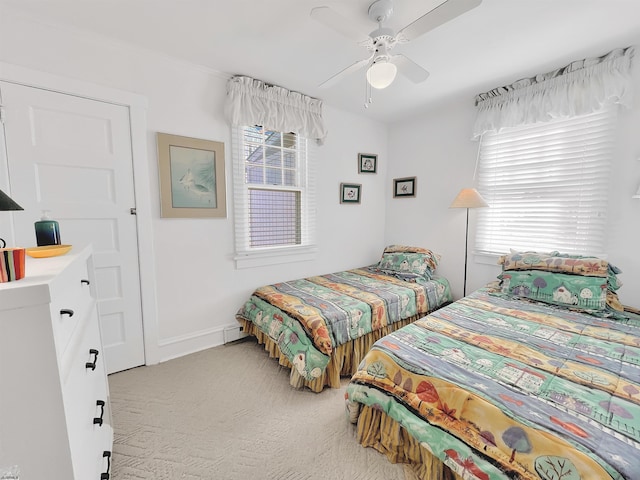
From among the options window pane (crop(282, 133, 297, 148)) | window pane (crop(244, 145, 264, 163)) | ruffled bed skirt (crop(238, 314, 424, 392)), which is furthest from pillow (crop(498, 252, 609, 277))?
window pane (crop(244, 145, 264, 163))

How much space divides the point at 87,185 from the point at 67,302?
1.49m

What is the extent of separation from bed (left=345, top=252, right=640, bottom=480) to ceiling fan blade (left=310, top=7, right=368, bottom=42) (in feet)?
5.72

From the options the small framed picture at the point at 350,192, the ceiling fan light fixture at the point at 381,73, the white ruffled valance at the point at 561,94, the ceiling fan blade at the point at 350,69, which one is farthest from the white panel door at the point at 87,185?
the white ruffled valance at the point at 561,94

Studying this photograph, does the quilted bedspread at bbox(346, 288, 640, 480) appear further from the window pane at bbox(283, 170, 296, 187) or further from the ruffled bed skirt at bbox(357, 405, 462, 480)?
the window pane at bbox(283, 170, 296, 187)

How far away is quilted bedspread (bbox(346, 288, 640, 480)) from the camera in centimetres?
88

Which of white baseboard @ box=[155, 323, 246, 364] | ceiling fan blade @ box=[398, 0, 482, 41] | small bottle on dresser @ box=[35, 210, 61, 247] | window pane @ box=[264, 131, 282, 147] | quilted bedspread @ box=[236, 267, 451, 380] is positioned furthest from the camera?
window pane @ box=[264, 131, 282, 147]

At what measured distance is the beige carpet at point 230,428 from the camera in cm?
135

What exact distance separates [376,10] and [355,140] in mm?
1848

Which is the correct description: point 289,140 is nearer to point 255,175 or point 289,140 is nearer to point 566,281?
point 255,175

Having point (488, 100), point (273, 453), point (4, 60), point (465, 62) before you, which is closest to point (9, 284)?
point (273, 453)

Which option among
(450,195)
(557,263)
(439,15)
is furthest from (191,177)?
(557,263)

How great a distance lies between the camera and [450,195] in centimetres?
313

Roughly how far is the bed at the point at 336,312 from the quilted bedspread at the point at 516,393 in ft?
1.55

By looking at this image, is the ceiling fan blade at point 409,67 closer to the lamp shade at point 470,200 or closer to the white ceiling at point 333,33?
the white ceiling at point 333,33
